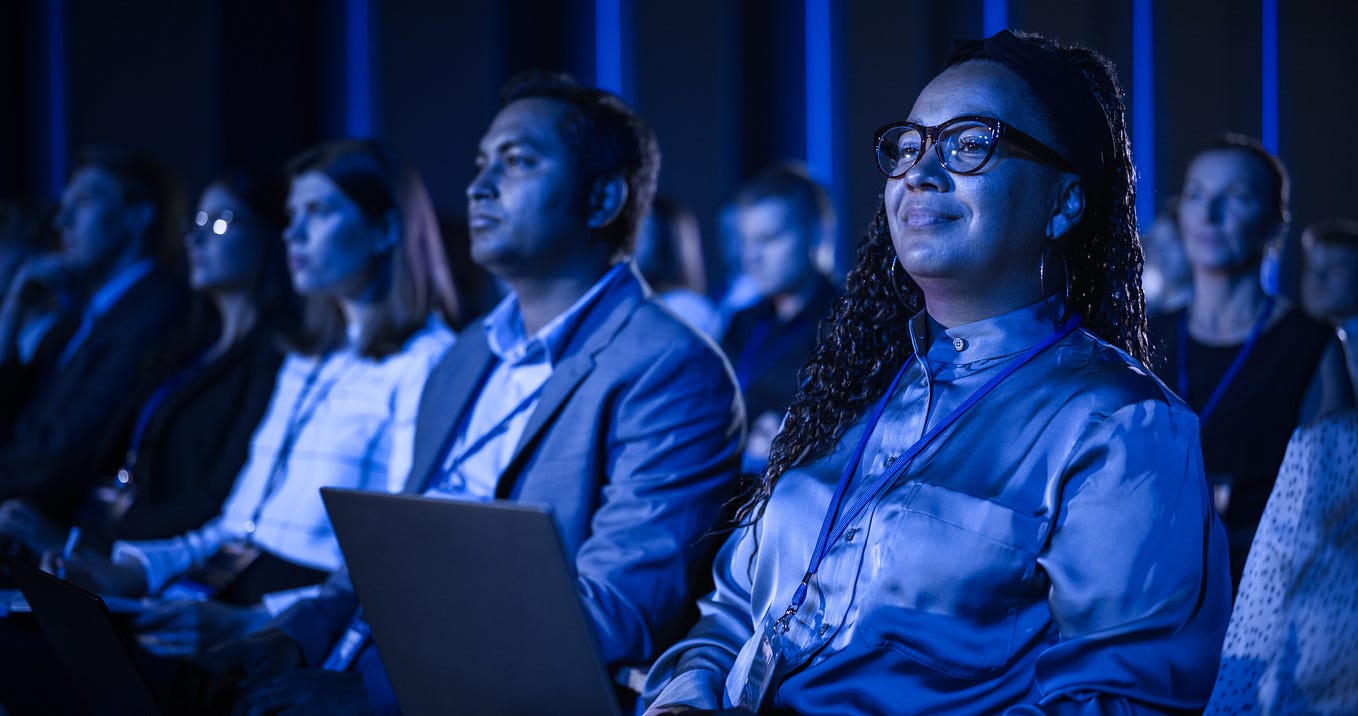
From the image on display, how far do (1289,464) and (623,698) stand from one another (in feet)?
3.18

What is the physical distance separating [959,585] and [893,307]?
446 millimetres

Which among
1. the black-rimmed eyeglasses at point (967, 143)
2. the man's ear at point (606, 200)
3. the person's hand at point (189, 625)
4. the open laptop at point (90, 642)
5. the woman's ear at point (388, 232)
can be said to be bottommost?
the person's hand at point (189, 625)

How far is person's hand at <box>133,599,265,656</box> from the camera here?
2.19 m

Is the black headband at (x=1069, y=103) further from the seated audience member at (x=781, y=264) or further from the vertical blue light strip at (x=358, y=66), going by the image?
the vertical blue light strip at (x=358, y=66)

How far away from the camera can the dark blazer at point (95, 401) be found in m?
3.20

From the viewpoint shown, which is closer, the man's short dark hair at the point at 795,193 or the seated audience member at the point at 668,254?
the man's short dark hair at the point at 795,193

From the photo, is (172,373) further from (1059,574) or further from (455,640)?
(1059,574)

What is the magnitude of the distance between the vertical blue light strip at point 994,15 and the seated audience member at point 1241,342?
2657 mm

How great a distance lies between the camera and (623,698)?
1.74m

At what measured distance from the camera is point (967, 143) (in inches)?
52.1

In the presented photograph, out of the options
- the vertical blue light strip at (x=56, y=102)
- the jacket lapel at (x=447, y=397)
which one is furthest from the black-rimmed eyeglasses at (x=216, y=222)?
the vertical blue light strip at (x=56, y=102)

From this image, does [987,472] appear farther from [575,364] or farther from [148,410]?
[148,410]

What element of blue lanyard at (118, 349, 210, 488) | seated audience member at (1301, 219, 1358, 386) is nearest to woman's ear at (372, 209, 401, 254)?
blue lanyard at (118, 349, 210, 488)

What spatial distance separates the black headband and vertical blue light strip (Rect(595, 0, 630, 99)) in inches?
201
